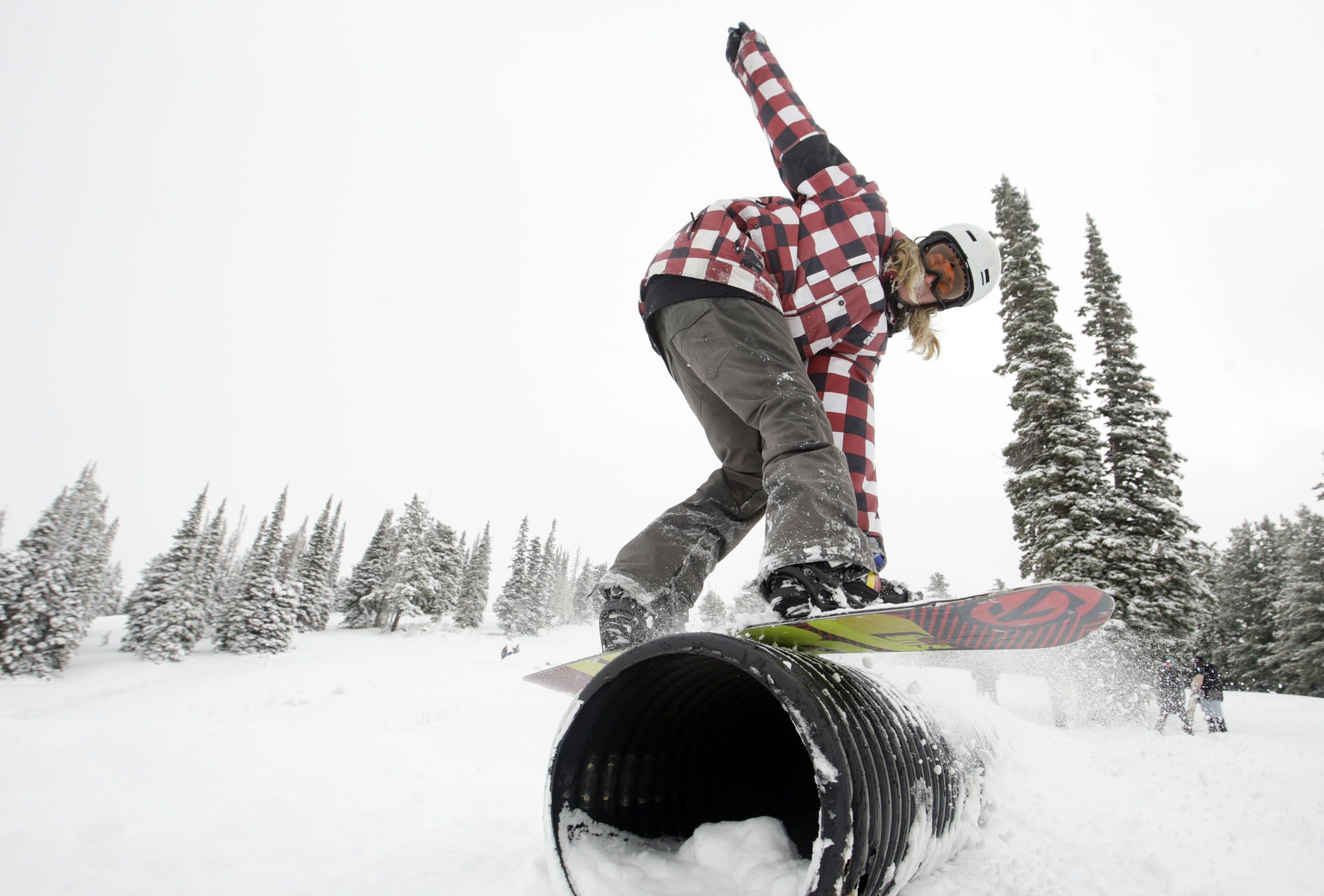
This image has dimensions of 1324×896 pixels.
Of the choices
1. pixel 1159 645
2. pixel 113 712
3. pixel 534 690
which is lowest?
pixel 113 712

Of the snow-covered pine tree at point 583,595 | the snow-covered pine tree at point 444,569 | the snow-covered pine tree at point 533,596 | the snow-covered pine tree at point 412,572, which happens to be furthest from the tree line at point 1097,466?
the snow-covered pine tree at point 583,595

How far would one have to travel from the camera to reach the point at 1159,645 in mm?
13094

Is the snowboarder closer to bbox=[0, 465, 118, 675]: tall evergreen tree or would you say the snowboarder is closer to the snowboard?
the snowboard

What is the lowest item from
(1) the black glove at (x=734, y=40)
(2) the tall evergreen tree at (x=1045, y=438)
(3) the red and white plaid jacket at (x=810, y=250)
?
(3) the red and white plaid jacket at (x=810, y=250)

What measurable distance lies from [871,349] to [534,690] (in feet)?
40.0

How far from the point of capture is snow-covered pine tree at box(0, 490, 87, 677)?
3139 centimetres

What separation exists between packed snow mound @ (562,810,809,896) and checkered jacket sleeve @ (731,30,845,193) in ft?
7.88

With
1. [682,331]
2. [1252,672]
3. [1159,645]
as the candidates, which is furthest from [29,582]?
[1252,672]

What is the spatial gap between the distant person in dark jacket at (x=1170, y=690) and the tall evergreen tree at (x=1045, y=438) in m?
1.69

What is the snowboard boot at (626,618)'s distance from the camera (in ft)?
7.88

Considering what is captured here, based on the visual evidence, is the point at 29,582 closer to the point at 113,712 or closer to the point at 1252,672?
the point at 113,712

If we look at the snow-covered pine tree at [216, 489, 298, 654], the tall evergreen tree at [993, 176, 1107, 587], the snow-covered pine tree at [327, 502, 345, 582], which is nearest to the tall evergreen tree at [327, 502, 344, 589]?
the snow-covered pine tree at [327, 502, 345, 582]

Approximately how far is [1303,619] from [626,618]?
117ft

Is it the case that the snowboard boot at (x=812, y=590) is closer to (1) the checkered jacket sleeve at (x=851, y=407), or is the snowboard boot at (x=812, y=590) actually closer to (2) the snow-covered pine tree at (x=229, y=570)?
(1) the checkered jacket sleeve at (x=851, y=407)
